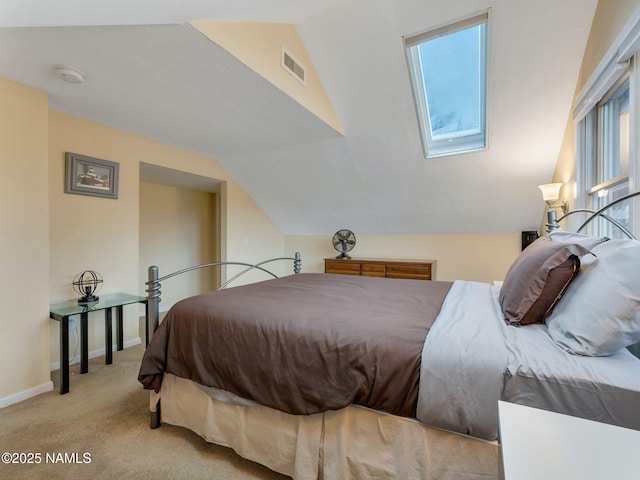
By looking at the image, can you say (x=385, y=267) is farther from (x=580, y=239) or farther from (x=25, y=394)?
(x=25, y=394)

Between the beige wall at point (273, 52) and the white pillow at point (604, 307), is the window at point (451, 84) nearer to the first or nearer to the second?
the beige wall at point (273, 52)

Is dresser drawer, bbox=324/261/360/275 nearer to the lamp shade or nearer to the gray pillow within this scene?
the lamp shade

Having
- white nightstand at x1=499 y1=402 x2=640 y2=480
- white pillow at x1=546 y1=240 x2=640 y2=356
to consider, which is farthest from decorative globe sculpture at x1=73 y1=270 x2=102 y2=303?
white pillow at x1=546 y1=240 x2=640 y2=356

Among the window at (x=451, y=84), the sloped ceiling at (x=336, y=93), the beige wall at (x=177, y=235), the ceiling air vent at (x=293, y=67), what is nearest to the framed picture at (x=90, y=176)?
the sloped ceiling at (x=336, y=93)

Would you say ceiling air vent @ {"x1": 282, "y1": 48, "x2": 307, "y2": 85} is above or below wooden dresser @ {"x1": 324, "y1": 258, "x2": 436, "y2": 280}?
above

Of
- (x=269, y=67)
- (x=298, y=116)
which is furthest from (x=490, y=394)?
(x=298, y=116)

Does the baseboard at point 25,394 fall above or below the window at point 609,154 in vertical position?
below

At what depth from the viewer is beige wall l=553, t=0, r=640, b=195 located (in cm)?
169

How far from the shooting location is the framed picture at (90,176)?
2.59m

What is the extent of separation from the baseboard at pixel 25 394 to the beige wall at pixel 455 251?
3.87 meters

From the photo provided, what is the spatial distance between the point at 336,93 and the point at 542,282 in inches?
98.7

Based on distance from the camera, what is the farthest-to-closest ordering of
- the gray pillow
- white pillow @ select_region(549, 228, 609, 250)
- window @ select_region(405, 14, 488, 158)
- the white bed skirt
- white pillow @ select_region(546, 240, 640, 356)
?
window @ select_region(405, 14, 488, 158)
white pillow @ select_region(549, 228, 609, 250)
the gray pillow
the white bed skirt
white pillow @ select_region(546, 240, 640, 356)

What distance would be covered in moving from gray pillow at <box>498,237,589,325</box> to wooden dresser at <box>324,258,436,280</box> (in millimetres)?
2636

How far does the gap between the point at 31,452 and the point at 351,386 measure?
184cm
